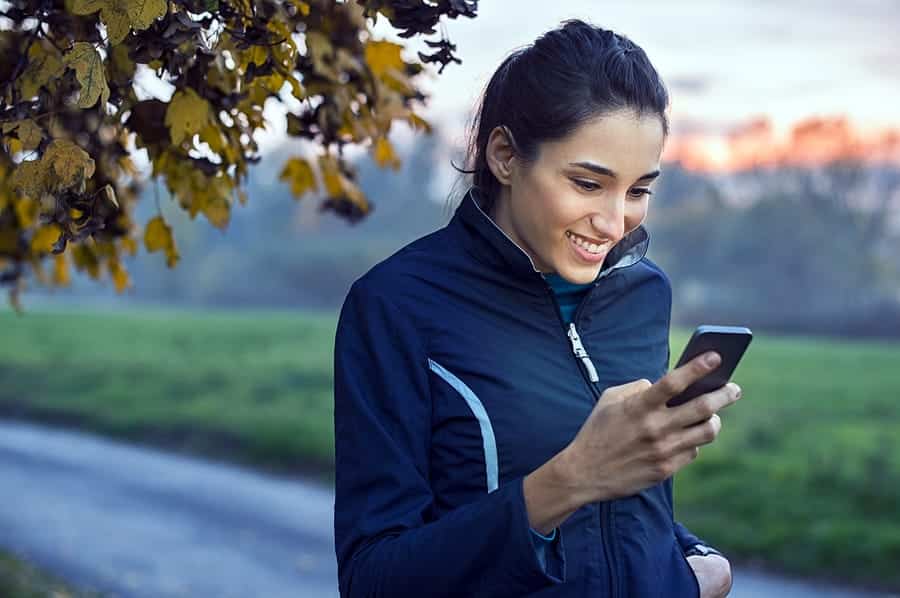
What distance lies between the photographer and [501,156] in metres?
1.88

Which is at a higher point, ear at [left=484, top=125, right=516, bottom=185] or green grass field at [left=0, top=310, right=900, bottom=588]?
green grass field at [left=0, top=310, right=900, bottom=588]

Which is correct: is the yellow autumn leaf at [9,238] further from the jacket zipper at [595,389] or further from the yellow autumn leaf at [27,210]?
the jacket zipper at [595,389]

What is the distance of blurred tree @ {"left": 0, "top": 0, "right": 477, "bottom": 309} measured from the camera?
81.4 inches

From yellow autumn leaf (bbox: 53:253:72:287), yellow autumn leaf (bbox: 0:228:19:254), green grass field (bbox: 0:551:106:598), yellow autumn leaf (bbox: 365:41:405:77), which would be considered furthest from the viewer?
green grass field (bbox: 0:551:106:598)

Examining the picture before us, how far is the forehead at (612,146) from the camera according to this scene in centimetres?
175

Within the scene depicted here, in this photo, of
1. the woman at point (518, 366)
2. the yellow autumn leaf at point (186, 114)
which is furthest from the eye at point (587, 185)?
the yellow autumn leaf at point (186, 114)

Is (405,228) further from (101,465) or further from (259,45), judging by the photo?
(259,45)

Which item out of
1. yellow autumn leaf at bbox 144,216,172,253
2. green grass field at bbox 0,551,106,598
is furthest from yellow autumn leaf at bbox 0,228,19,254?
green grass field at bbox 0,551,106,598

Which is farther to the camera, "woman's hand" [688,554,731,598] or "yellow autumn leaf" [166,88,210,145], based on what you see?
"yellow autumn leaf" [166,88,210,145]

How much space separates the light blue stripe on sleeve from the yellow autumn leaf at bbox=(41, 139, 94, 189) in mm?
744

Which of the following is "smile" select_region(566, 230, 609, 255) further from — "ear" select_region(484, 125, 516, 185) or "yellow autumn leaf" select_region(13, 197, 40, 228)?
"yellow autumn leaf" select_region(13, 197, 40, 228)

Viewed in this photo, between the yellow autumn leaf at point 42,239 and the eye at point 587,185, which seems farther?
the yellow autumn leaf at point 42,239

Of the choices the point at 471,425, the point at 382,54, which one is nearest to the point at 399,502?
the point at 471,425

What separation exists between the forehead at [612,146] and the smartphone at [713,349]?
0.35 meters
